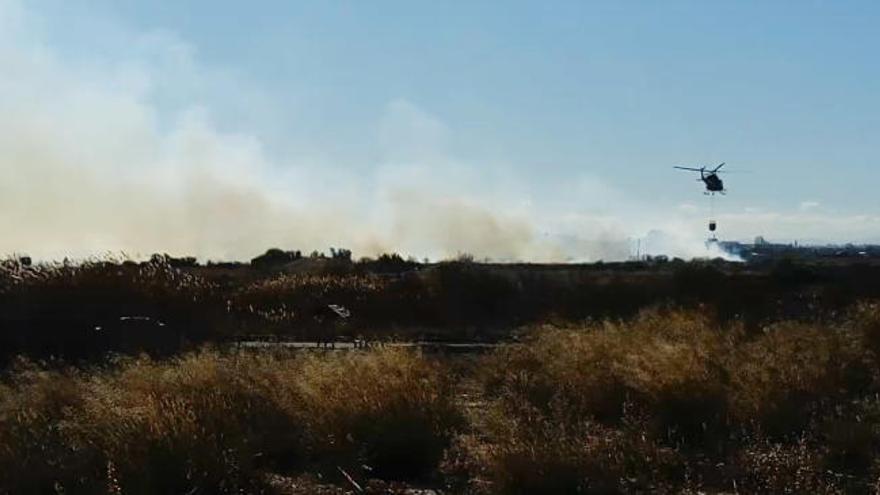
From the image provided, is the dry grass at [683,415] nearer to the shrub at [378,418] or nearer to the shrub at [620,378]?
the shrub at [620,378]

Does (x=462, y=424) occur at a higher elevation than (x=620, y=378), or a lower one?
lower

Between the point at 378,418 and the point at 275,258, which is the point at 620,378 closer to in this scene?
the point at 378,418

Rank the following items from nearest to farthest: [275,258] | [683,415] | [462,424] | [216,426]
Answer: [216,426] < [462,424] < [683,415] < [275,258]

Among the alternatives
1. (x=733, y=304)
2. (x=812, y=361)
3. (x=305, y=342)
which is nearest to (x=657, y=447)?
(x=812, y=361)

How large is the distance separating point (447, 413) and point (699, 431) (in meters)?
3.13

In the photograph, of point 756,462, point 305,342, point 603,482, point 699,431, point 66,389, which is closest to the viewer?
point 603,482

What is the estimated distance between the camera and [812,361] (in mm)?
16922

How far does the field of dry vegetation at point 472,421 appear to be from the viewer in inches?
420

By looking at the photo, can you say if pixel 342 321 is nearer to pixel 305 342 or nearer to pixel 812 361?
Answer: pixel 305 342

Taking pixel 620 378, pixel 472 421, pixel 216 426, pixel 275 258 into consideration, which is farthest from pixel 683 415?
pixel 275 258

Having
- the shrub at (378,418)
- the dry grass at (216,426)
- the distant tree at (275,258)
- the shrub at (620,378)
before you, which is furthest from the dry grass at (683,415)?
the distant tree at (275,258)

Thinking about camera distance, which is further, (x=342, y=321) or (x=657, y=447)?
(x=342, y=321)

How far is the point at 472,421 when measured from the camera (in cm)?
1387

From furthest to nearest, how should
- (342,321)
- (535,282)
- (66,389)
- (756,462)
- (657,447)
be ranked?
(535,282), (342,321), (66,389), (657,447), (756,462)
